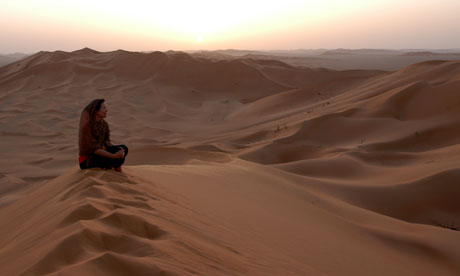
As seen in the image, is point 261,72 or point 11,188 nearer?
point 11,188

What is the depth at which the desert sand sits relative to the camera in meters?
2.33

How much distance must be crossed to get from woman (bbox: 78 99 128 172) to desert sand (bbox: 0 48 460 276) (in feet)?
0.44

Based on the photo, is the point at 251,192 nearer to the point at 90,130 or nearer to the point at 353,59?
the point at 90,130

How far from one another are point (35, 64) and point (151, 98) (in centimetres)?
1162

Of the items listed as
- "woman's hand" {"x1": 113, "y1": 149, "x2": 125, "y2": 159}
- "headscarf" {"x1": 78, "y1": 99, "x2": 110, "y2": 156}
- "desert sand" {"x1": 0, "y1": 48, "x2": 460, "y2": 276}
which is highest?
"headscarf" {"x1": 78, "y1": 99, "x2": 110, "y2": 156}

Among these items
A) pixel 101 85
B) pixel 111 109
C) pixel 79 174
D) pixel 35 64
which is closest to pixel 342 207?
pixel 79 174

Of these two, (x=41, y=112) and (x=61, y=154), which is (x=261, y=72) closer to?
(x=41, y=112)

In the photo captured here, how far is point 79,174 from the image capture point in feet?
12.9

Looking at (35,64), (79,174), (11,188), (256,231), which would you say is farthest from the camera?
(35,64)

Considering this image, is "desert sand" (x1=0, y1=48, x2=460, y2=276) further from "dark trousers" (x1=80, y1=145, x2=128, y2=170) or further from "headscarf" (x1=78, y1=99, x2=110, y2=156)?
"headscarf" (x1=78, y1=99, x2=110, y2=156)

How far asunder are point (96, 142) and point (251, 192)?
188 centimetres

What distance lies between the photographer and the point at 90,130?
395 cm

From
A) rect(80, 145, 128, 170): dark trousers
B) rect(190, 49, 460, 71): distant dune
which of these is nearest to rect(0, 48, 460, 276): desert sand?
rect(80, 145, 128, 170): dark trousers

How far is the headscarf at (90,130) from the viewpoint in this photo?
3910 millimetres
